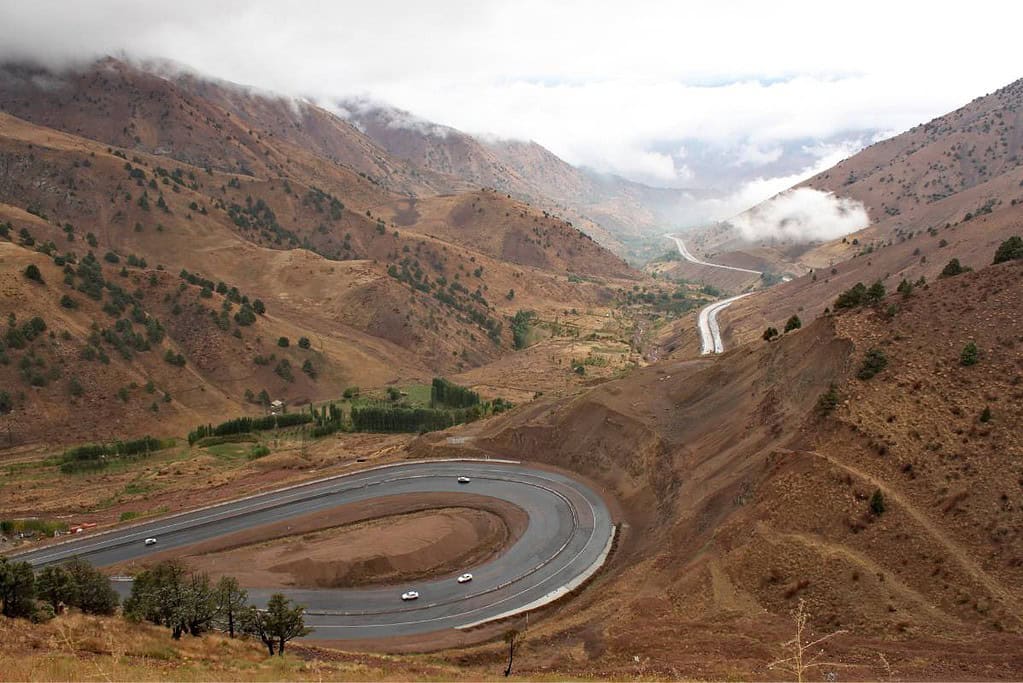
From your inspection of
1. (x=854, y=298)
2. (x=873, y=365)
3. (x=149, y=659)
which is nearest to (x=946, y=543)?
Result: (x=873, y=365)

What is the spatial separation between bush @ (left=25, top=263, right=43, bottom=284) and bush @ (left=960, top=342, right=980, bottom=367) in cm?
10748

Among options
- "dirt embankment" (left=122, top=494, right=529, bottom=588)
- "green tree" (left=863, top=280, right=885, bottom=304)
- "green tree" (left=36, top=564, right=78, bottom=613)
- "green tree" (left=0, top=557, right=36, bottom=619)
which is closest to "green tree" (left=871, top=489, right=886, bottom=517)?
"green tree" (left=863, top=280, right=885, bottom=304)

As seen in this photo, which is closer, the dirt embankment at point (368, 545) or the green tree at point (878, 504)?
the green tree at point (878, 504)

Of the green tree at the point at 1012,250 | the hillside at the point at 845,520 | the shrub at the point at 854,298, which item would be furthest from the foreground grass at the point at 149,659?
the green tree at the point at 1012,250

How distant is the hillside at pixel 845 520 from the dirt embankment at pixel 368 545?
34.5 feet

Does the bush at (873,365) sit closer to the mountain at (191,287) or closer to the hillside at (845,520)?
the hillside at (845,520)

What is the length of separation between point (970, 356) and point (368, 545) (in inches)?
1736

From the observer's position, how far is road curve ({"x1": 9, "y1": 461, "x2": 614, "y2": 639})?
1633 inches

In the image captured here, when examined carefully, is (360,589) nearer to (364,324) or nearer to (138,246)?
(364,324)

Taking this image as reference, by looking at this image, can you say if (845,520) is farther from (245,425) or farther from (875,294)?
(245,425)

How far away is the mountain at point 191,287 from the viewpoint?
85.1 m

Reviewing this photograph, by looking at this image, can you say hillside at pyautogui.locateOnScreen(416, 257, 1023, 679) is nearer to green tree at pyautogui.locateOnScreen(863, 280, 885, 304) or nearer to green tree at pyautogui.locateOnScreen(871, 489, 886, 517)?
green tree at pyautogui.locateOnScreen(871, 489, 886, 517)

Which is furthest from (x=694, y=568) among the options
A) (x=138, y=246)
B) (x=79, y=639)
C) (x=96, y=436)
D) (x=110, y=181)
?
(x=110, y=181)

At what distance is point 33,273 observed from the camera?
88562 mm
